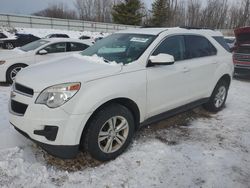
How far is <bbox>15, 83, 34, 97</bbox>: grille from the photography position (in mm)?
2967

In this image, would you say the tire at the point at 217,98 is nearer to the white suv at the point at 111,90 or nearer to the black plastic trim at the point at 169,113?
the black plastic trim at the point at 169,113

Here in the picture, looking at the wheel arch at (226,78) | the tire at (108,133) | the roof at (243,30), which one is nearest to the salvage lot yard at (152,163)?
the tire at (108,133)

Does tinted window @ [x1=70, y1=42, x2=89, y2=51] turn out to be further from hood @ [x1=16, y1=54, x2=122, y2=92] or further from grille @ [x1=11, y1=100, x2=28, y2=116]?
grille @ [x1=11, y1=100, x2=28, y2=116]

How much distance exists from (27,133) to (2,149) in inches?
31.8

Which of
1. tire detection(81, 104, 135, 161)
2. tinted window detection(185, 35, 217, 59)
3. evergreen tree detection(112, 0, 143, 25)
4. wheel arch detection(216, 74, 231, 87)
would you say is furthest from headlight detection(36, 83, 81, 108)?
evergreen tree detection(112, 0, 143, 25)

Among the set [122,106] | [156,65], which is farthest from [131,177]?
[156,65]

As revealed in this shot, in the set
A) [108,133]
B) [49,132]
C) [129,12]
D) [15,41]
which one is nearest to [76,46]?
[108,133]

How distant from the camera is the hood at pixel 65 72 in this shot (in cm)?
295

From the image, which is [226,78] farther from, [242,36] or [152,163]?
[242,36]

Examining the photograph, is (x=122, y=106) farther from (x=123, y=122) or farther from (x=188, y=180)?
(x=188, y=180)

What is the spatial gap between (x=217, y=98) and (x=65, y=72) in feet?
11.9

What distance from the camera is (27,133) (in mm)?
2992

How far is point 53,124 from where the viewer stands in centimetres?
282

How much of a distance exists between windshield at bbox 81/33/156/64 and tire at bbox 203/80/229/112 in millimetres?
2171
